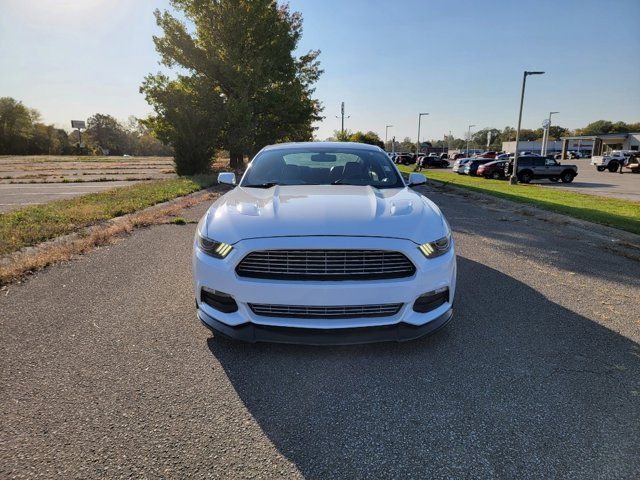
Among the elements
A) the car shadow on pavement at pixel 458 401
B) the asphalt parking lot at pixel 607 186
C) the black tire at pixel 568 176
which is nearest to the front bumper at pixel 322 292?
the car shadow on pavement at pixel 458 401

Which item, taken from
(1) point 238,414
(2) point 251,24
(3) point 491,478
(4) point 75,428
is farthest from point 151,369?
(2) point 251,24

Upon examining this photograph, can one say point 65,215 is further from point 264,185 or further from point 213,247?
point 213,247

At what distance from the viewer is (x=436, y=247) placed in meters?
2.88

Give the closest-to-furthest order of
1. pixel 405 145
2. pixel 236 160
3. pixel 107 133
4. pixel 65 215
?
pixel 65 215 → pixel 236 160 → pixel 107 133 → pixel 405 145

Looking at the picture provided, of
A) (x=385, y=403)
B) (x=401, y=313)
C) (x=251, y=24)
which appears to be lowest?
(x=385, y=403)

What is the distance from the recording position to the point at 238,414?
7.45 feet

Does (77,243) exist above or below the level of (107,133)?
below

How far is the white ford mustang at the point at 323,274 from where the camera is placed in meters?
2.61

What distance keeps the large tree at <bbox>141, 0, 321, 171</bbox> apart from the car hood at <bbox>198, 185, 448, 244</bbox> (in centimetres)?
1677

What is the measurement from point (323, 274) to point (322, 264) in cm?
7

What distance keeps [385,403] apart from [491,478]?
0.69 meters

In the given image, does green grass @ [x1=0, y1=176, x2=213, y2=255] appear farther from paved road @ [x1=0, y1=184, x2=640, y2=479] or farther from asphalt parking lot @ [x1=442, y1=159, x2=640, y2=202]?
asphalt parking lot @ [x1=442, y1=159, x2=640, y2=202]

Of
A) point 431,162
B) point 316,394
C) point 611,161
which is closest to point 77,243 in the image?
point 316,394

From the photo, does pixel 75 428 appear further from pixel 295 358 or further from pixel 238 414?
pixel 295 358
